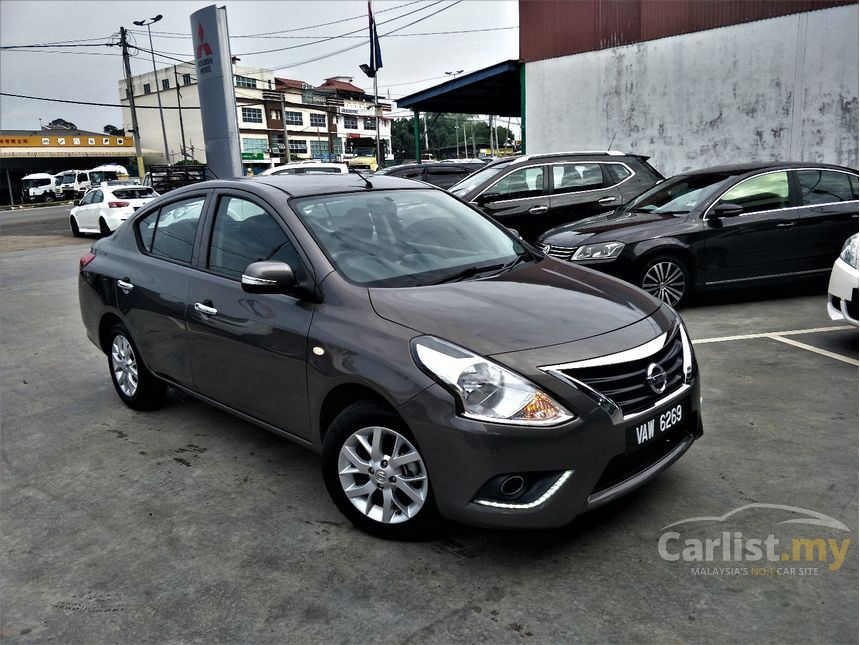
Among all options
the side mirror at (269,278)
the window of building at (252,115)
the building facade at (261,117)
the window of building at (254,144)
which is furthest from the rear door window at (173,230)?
the window of building at (252,115)

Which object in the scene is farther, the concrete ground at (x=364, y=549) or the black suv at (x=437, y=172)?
the black suv at (x=437, y=172)

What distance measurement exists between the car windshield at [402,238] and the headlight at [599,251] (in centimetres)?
303

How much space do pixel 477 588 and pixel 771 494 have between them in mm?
1611

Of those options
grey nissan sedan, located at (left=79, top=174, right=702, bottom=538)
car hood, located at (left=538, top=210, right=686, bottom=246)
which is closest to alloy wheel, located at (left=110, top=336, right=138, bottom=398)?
Answer: grey nissan sedan, located at (left=79, top=174, right=702, bottom=538)

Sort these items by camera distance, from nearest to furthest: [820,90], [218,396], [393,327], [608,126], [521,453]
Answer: [521,453]
[393,327]
[218,396]
[820,90]
[608,126]

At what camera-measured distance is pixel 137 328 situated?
4691 mm

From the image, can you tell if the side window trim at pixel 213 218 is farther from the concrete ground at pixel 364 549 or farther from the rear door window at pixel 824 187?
the rear door window at pixel 824 187

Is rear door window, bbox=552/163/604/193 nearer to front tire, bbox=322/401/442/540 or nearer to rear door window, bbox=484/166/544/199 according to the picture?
rear door window, bbox=484/166/544/199

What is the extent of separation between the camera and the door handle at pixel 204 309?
12.9ft

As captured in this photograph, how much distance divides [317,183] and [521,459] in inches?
87.6

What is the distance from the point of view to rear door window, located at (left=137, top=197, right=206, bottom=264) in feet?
14.3

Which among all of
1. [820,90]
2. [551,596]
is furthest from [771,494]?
[820,90]

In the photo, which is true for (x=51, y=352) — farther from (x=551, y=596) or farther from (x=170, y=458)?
(x=551, y=596)

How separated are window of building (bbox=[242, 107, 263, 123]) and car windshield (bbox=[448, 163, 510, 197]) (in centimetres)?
7178
